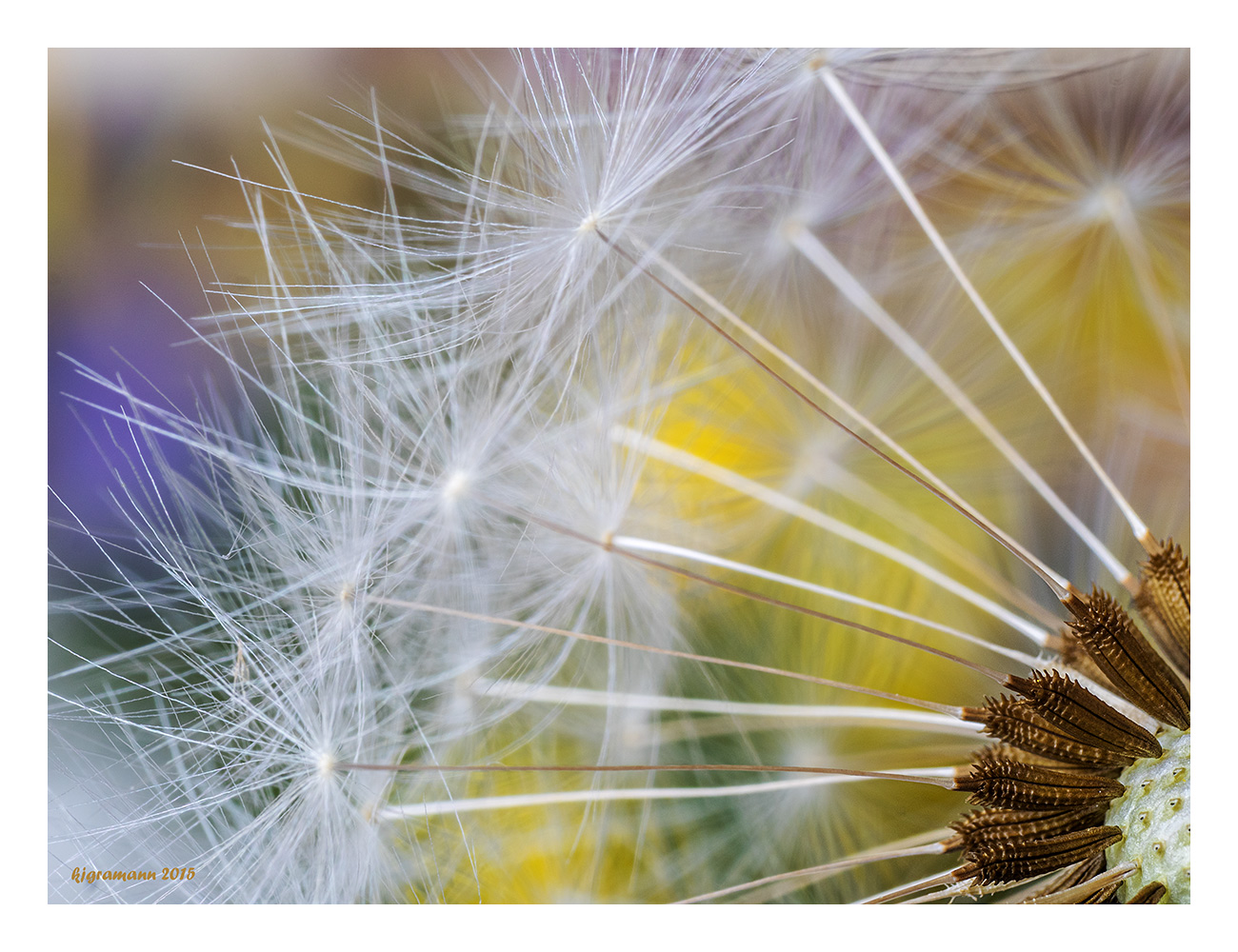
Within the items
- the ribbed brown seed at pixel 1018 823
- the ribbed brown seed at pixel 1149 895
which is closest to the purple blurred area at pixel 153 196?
the ribbed brown seed at pixel 1018 823

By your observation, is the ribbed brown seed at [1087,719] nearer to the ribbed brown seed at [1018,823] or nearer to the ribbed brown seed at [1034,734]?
the ribbed brown seed at [1034,734]

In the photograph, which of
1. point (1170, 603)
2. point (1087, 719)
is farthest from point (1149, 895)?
point (1170, 603)

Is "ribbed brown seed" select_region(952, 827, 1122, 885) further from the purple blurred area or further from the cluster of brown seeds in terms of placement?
the purple blurred area

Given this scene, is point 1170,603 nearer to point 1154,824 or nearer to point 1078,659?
point 1078,659

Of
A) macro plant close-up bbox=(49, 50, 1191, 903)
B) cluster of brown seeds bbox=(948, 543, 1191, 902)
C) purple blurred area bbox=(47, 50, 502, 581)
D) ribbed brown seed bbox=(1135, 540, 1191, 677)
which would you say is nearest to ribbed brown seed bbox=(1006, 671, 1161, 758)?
cluster of brown seeds bbox=(948, 543, 1191, 902)

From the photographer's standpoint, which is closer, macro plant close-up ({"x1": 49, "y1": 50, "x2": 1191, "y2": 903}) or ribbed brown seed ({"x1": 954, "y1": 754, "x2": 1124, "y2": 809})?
ribbed brown seed ({"x1": 954, "y1": 754, "x2": 1124, "y2": 809})
